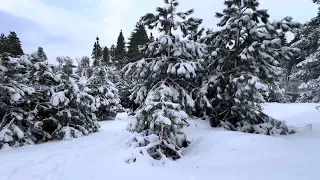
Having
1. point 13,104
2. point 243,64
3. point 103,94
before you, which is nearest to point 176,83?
point 243,64

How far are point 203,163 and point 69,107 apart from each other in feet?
24.2

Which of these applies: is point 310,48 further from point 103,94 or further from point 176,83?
point 103,94

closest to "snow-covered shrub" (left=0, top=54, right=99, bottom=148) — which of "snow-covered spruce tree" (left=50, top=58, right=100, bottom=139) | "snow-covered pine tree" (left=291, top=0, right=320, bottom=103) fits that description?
"snow-covered spruce tree" (left=50, top=58, right=100, bottom=139)

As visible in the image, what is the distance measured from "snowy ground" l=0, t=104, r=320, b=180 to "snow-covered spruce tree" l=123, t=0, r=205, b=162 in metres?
0.58

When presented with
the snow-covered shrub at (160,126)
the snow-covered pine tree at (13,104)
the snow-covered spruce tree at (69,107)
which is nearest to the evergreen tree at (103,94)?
the snow-covered spruce tree at (69,107)

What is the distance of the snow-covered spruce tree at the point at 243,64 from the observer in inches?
327

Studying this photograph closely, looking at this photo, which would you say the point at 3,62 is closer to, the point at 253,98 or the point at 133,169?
the point at 133,169

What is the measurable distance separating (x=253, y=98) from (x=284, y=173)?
4040 millimetres

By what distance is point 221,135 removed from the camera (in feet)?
23.8

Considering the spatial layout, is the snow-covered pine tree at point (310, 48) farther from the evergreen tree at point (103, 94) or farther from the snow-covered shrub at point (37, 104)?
the evergreen tree at point (103, 94)

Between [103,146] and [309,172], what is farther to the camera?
[103,146]

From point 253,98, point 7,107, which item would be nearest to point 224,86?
point 253,98

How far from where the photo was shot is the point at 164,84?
8.07 metres

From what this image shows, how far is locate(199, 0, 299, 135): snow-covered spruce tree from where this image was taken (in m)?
8.31
